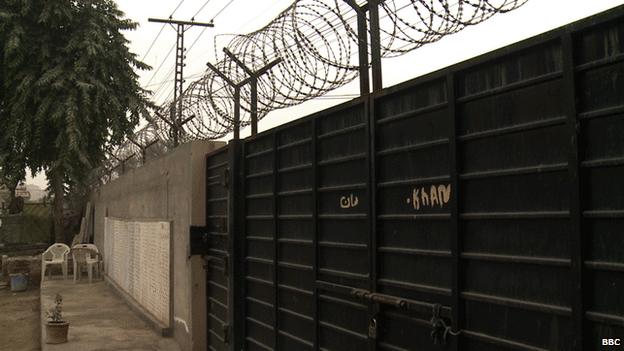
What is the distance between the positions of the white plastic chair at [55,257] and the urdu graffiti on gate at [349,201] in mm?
15869

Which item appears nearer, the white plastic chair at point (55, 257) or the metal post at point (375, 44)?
the metal post at point (375, 44)

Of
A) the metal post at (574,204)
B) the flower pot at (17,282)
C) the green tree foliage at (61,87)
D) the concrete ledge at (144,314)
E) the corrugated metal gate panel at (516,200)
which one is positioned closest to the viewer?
the metal post at (574,204)

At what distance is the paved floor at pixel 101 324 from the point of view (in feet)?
26.6

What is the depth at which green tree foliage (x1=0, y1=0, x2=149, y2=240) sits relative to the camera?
19.0 m

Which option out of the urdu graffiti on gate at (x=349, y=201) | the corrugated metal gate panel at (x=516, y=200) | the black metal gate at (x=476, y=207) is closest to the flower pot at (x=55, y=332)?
the black metal gate at (x=476, y=207)

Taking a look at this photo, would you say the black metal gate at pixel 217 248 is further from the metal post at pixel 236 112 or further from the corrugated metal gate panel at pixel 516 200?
the corrugated metal gate panel at pixel 516 200

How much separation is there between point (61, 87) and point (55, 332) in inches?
496

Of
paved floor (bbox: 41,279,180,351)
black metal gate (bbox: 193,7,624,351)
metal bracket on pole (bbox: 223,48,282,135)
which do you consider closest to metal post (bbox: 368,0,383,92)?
black metal gate (bbox: 193,7,624,351)

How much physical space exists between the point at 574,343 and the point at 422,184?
118 centimetres

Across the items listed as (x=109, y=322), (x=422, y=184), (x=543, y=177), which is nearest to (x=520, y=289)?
(x=543, y=177)

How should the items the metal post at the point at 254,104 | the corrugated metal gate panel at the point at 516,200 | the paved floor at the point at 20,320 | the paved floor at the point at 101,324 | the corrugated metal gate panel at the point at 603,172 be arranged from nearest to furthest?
the corrugated metal gate panel at the point at 603,172
the corrugated metal gate panel at the point at 516,200
the metal post at the point at 254,104
the paved floor at the point at 101,324
the paved floor at the point at 20,320

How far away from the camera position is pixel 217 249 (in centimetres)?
671

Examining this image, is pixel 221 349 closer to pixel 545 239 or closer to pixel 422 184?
pixel 422 184

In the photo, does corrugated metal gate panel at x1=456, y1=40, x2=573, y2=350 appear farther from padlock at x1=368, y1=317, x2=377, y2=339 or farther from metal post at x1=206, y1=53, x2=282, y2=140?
metal post at x1=206, y1=53, x2=282, y2=140
